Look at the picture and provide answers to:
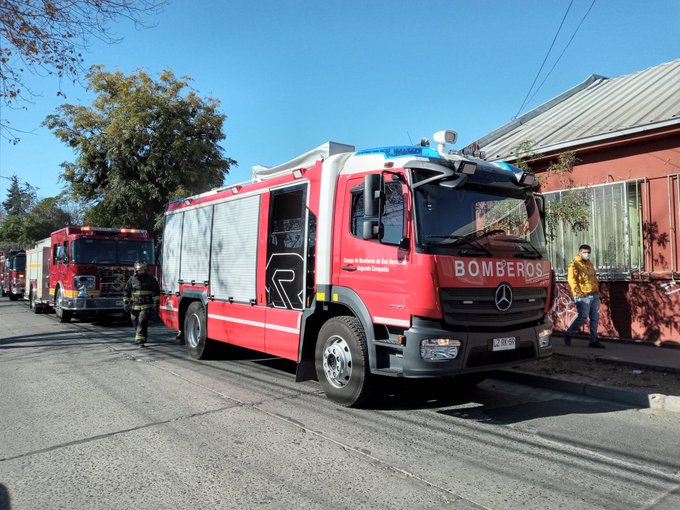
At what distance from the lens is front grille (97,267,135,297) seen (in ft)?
46.5

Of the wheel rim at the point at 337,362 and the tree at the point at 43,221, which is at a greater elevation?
the tree at the point at 43,221

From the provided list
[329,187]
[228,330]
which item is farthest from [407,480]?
[228,330]

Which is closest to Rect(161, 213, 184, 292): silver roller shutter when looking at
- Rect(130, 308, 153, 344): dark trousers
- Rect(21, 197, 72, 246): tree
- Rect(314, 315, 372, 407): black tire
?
Rect(130, 308, 153, 344): dark trousers

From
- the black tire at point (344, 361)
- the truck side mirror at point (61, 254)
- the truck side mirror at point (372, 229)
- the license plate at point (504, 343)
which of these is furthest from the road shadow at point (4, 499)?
the truck side mirror at point (61, 254)

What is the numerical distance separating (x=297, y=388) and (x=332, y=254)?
199cm

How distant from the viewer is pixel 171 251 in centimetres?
1017

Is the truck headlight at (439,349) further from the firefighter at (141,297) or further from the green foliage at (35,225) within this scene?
the green foliage at (35,225)

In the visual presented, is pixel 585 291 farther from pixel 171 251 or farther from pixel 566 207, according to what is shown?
pixel 171 251

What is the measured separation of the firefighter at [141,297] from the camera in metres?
10.5

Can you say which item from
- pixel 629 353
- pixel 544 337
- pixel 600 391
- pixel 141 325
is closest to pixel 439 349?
pixel 544 337

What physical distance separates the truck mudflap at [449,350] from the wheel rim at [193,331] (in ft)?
16.5

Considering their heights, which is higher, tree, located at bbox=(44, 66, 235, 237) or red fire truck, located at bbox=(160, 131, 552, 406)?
tree, located at bbox=(44, 66, 235, 237)

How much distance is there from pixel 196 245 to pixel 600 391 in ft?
22.1

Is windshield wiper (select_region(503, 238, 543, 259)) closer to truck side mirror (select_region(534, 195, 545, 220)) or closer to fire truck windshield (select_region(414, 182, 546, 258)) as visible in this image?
fire truck windshield (select_region(414, 182, 546, 258))
